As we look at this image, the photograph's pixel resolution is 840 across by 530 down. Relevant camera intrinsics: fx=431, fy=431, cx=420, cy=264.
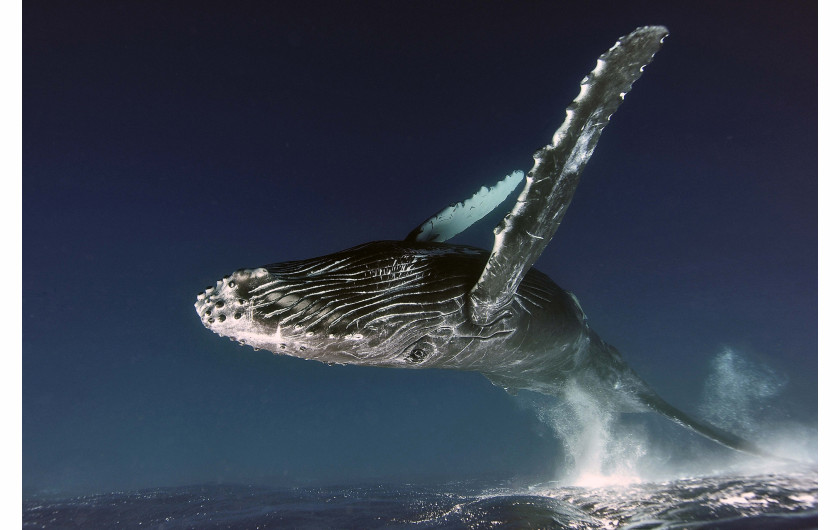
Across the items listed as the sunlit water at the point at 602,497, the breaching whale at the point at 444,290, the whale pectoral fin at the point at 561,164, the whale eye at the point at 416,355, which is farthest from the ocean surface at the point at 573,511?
the whale pectoral fin at the point at 561,164

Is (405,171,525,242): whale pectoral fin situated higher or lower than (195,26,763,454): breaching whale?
higher

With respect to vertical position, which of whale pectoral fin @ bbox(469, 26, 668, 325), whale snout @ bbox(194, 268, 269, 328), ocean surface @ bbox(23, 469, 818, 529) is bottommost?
ocean surface @ bbox(23, 469, 818, 529)

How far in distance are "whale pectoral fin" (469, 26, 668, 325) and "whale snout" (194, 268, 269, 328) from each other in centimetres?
231

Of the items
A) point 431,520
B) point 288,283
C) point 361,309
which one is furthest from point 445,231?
point 431,520

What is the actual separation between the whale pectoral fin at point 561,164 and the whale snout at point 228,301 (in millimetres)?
2310

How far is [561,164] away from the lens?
12.3ft

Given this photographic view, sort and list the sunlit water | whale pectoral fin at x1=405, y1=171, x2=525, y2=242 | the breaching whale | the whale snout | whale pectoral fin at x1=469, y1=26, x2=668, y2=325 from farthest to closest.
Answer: whale pectoral fin at x1=405, y1=171, x2=525, y2=242
the sunlit water
the whale snout
the breaching whale
whale pectoral fin at x1=469, y1=26, x2=668, y2=325

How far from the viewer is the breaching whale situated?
11.9ft

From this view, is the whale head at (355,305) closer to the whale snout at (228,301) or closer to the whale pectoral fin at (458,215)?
the whale snout at (228,301)

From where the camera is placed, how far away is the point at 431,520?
6531 millimetres

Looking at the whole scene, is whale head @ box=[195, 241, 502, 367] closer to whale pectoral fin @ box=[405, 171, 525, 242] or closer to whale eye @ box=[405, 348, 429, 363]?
whale eye @ box=[405, 348, 429, 363]

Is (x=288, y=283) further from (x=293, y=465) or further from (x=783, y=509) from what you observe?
(x=293, y=465)

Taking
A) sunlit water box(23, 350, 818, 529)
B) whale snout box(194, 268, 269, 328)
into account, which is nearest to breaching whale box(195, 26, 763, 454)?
whale snout box(194, 268, 269, 328)

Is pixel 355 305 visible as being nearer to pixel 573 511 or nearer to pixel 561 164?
pixel 561 164
